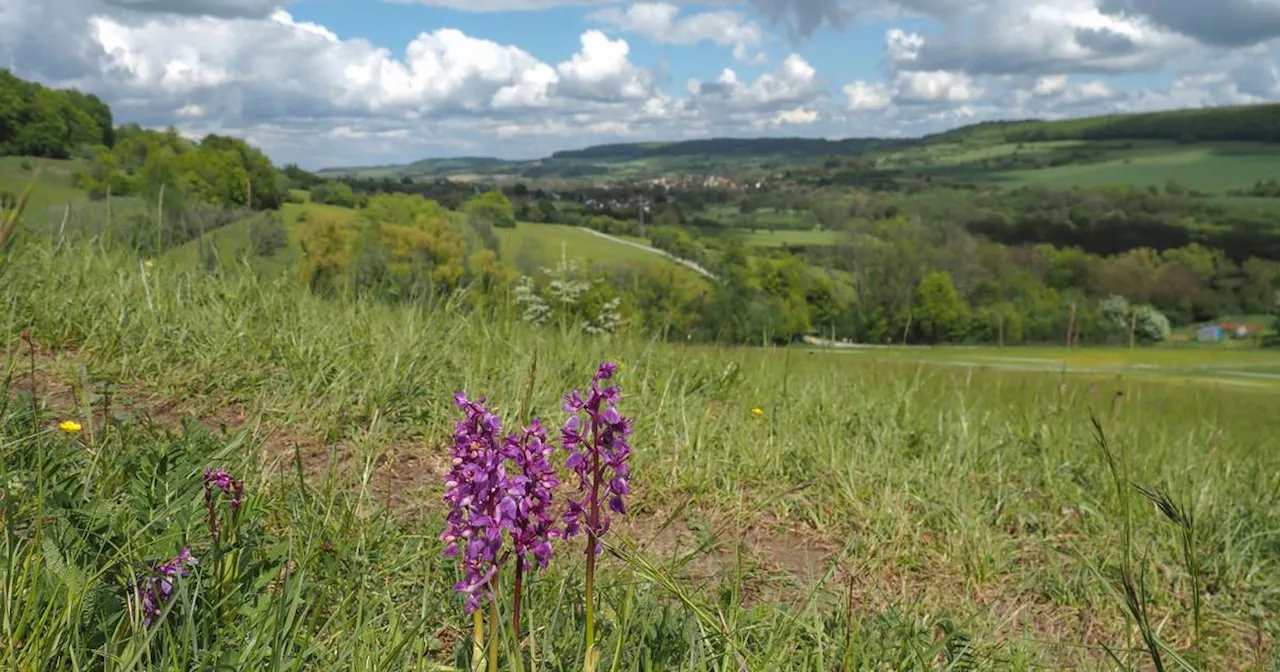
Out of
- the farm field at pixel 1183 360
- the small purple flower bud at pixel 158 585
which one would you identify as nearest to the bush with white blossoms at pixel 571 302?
the small purple flower bud at pixel 158 585

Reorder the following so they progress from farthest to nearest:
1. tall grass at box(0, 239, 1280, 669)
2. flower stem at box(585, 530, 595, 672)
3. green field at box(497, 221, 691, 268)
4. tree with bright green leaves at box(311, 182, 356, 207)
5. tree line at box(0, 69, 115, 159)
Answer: tree line at box(0, 69, 115, 159)
tree with bright green leaves at box(311, 182, 356, 207)
green field at box(497, 221, 691, 268)
tall grass at box(0, 239, 1280, 669)
flower stem at box(585, 530, 595, 672)

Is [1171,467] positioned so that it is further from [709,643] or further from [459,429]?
[459,429]

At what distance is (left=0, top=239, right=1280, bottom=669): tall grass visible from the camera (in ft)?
7.20

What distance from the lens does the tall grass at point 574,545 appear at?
220 cm

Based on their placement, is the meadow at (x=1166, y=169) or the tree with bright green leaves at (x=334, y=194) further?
the meadow at (x=1166, y=169)

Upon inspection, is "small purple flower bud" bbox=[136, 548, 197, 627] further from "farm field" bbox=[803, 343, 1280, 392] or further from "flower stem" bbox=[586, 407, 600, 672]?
"farm field" bbox=[803, 343, 1280, 392]

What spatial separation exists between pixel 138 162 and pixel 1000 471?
48.7 ft

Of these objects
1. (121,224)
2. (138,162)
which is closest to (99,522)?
(121,224)

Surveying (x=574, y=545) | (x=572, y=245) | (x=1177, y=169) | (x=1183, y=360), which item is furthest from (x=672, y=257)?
(x=1177, y=169)

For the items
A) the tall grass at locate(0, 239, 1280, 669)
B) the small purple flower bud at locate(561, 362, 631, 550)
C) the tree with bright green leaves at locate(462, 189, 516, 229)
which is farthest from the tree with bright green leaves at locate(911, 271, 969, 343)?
the small purple flower bud at locate(561, 362, 631, 550)

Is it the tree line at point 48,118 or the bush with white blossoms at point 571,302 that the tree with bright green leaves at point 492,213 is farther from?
the bush with white blossoms at point 571,302

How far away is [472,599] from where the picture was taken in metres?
1.79

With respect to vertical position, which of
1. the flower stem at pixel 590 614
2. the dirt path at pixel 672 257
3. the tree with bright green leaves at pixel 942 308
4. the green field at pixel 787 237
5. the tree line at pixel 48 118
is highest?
the tree line at pixel 48 118

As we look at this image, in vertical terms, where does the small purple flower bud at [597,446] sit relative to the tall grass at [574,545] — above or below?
above
